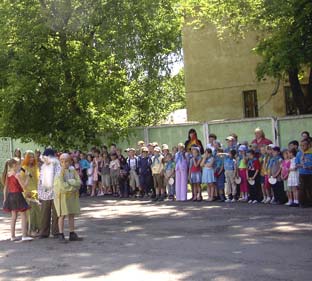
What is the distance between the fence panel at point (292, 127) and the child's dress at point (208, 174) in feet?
8.97

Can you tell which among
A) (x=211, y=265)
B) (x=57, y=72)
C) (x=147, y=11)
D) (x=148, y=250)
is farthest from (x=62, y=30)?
(x=211, y=265)

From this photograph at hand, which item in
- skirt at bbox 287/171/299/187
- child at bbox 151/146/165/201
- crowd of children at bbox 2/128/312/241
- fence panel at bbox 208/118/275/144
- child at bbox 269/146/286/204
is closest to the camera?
crowd of children at bbox 2/128/312/241

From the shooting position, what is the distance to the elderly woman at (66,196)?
462 inches

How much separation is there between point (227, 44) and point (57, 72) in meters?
11.1

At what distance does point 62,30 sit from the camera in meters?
23.3

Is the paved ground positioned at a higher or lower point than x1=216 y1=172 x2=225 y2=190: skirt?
lower

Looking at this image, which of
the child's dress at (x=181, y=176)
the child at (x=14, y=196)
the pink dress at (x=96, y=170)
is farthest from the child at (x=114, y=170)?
the child at (x=14, y=196)

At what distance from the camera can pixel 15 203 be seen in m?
12.3

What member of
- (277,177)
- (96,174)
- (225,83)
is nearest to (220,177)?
(277,177)

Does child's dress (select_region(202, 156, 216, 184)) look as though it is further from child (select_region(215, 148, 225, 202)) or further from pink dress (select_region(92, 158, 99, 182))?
pink dress (select_region(92, 158, 99, 182))

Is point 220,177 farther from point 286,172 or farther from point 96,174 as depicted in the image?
point 96,174

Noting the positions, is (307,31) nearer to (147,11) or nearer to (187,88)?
(147,11)

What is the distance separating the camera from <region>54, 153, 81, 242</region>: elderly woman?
11742mm

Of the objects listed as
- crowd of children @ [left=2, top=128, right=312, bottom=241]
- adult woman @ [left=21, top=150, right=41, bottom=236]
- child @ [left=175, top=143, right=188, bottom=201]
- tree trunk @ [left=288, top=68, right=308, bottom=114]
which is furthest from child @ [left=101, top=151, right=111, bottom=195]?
adult woman @ [left=21, top=150, right=41, bottom=236]
